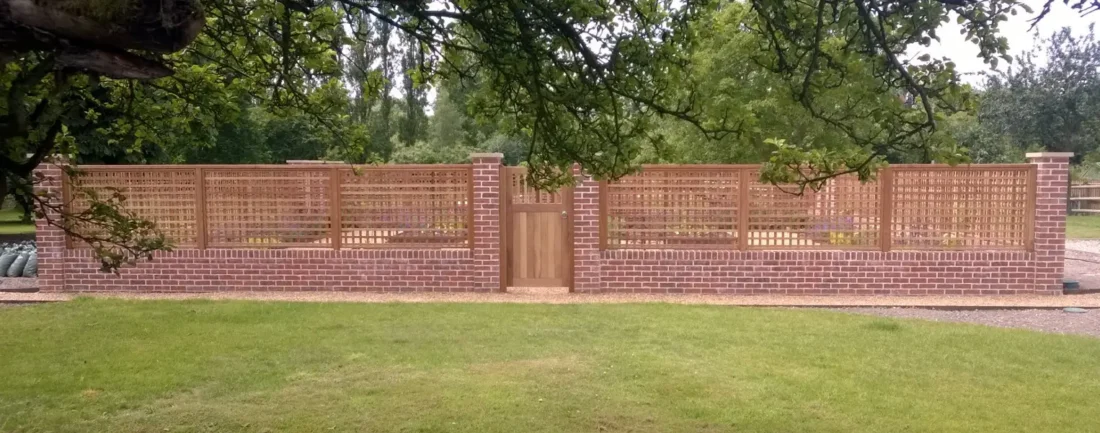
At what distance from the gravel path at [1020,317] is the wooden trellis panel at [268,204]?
688cm

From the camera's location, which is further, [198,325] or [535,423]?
[198,325]

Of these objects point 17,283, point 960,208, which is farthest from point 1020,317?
point 17,283

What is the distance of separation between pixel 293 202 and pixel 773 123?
10.0 m

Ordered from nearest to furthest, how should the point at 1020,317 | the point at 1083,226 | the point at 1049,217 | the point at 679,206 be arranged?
the point at 1020,317 < the point at 1049,217 < the point at 679,206 < the point at 1083,226

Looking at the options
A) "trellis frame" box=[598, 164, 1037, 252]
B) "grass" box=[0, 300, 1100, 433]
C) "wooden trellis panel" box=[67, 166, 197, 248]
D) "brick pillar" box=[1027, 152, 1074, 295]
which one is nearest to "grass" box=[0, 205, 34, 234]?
"wooden trellis panel" box=[67, 166, 197, 248]

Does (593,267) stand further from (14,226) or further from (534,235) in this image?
(14,226)

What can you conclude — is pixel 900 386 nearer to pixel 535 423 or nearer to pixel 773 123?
pixel 535 423

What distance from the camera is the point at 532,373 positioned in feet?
20.0

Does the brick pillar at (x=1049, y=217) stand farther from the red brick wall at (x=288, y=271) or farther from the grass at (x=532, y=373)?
the red brick wall at (x=288, y=271)

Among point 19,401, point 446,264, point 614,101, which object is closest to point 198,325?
point 19,401

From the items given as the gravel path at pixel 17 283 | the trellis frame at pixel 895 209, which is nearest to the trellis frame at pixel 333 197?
the gravel path at pixel 17 283

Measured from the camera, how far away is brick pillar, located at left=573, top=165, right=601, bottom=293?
1042cm

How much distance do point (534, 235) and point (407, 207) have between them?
1.74 m

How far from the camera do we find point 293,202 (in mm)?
10875
